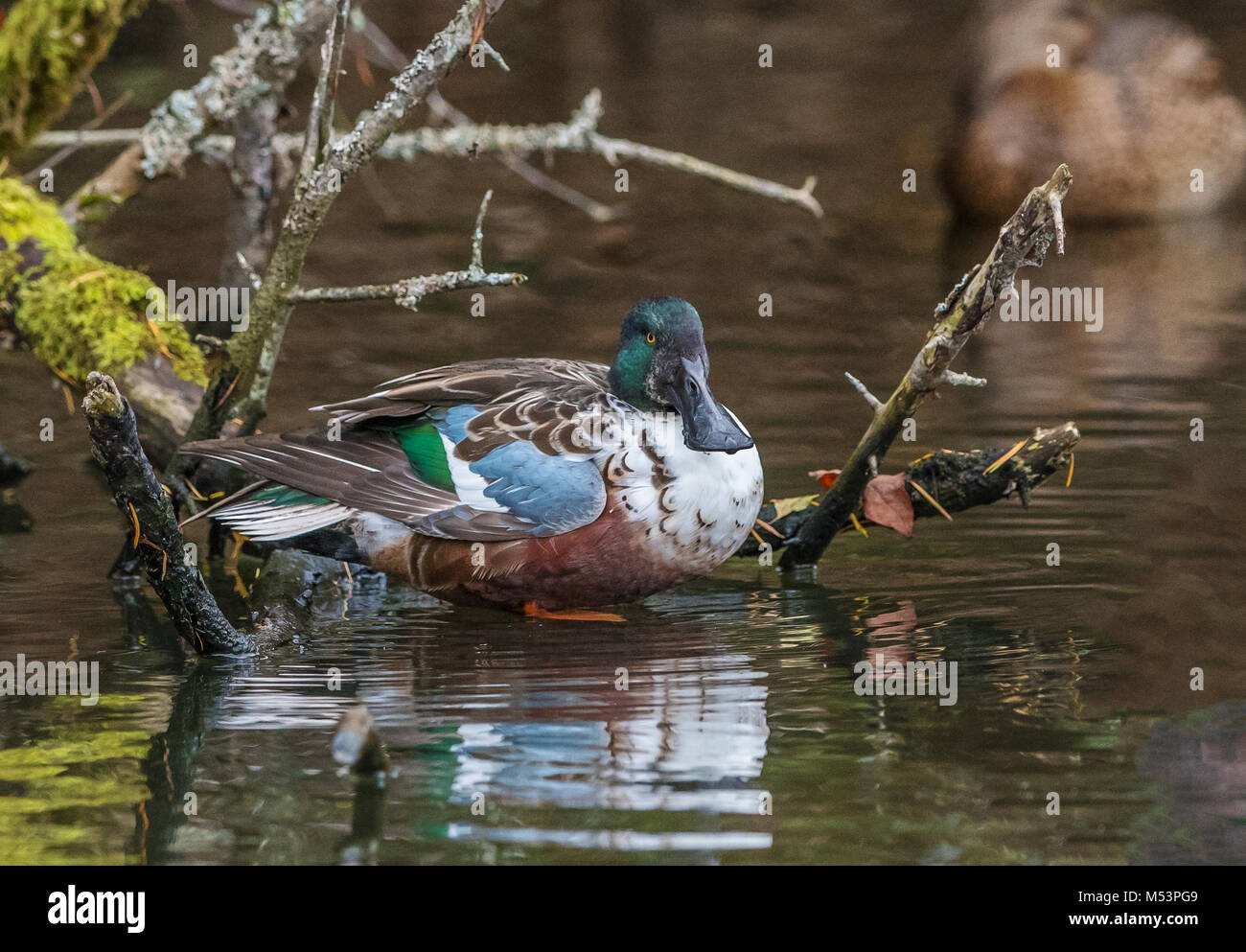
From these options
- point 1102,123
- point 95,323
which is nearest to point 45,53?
point 95,323

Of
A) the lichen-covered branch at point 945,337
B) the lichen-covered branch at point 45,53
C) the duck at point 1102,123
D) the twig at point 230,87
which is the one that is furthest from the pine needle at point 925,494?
the duck at point 1102,123

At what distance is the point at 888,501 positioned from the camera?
639 centimetres

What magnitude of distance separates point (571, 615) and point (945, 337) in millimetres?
1857

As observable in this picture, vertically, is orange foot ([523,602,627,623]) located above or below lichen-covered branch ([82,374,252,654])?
below

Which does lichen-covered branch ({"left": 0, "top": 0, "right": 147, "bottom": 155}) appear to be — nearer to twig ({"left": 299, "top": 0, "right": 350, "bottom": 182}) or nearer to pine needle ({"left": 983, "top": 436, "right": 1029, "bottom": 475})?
twig ({"left": 299, "top": 0, "right": 350, "bottom": 182})

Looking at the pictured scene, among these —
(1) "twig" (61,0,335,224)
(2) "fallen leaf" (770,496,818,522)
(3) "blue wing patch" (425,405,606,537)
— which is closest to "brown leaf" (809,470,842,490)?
(2) "fallen leaf" (770,496,818,522)

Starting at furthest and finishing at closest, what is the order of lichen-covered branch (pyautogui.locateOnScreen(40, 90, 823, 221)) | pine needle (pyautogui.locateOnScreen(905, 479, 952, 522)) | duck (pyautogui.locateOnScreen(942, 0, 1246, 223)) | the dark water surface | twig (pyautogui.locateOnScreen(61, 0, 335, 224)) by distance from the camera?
duck (pyautogui.locateOnScreen(942, 0, 1246, 223)) → lichen-covered branch (pyautogui.locateOnScreen(40, 90, 823, 221)) → twig (pyautogui.locateOnScreen(61, 0, 335, 224)) → pine needle (pyautogui.locateOnScreen(905, 479, 952, 522)) → the dark water surface

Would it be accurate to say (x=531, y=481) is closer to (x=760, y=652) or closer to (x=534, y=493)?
(x=534, y=493)

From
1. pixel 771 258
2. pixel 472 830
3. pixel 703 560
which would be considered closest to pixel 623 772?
pixel 472 830

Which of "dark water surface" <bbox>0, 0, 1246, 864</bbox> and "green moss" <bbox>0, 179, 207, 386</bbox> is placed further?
"green moss" <bbox>0, 179, 207, 386</bbox>

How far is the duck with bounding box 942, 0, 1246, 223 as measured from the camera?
12961 mm

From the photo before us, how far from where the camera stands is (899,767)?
482 centimetres

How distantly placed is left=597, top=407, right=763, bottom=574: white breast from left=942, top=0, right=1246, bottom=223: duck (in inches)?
313

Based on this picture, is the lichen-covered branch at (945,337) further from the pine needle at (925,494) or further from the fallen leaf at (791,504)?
the pine needle at (925,494)
